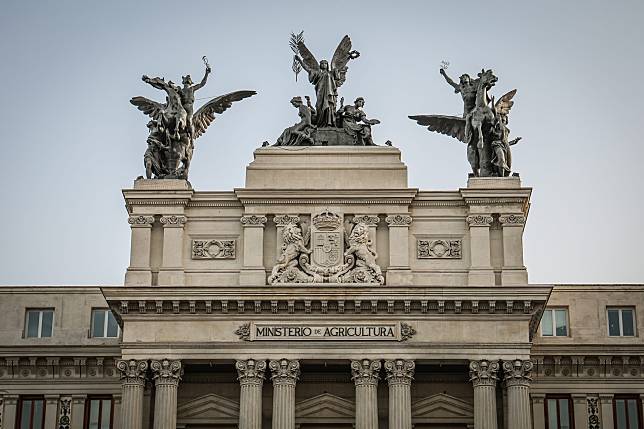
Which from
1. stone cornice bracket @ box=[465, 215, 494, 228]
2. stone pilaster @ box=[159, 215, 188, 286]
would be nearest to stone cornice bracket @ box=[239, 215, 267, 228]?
stone pilaster @ box=[159, 215, 188, 286]

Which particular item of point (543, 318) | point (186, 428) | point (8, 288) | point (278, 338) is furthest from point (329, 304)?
point (8, 288)

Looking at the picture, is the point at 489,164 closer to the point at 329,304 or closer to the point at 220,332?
the point at 329,304

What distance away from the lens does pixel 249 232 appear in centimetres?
5506

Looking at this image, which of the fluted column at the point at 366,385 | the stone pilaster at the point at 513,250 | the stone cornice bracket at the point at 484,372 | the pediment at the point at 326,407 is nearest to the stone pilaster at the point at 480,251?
the stone pilaster at the point at 513,250

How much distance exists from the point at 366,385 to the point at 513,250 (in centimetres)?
739

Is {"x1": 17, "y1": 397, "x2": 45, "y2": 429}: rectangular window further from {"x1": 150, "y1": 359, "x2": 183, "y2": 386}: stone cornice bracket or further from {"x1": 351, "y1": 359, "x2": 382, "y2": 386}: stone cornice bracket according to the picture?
{"x1": 351, "y1": 359, "x2": 382, "y2": 386}: stone cornice bracket

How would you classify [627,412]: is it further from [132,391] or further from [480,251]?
[132,391]

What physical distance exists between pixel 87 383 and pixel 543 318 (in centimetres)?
1869

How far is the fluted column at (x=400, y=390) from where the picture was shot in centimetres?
5275

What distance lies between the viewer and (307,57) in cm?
5900

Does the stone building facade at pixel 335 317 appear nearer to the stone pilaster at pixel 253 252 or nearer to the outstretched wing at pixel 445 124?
the stone pilaster at pixel 253 252

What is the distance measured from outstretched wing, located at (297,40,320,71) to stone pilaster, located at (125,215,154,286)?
9.11 meters

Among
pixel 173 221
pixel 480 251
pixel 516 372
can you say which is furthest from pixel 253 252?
pixel 516 372

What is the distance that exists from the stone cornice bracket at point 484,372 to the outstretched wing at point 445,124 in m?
9.36
